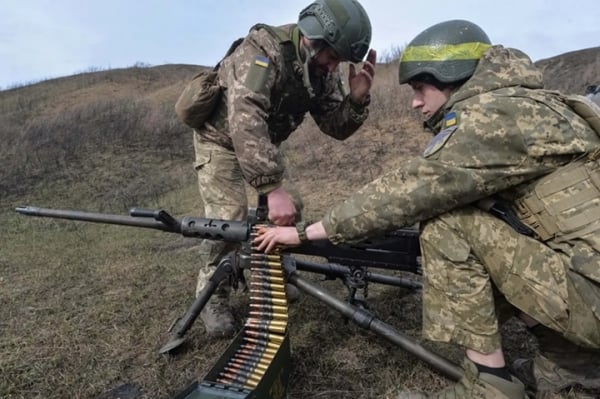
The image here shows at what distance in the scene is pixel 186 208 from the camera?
10.1m

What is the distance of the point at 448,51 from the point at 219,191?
84.7 inches

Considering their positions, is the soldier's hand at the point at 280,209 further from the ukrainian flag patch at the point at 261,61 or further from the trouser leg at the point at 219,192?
the ukrainian flag patch at the point at 261,61

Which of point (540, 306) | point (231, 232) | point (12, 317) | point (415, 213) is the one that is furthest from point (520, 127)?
point (12, 317)

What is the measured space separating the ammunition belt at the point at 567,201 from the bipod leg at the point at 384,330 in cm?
84

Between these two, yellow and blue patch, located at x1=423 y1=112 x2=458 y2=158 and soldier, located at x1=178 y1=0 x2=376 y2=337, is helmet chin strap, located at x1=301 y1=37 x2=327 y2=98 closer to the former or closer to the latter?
soldier, located at x1=178 y1=0 x2=376 y2=337

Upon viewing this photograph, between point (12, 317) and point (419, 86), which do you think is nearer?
point (419, 86)

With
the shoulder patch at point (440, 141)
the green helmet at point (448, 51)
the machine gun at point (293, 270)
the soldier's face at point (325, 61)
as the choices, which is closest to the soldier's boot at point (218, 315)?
the machine gun at point (293, 270)

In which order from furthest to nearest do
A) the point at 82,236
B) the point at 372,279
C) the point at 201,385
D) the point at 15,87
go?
the point at 15,87 < the point at 82,236 < the point at 372,279 < the point at 201,385

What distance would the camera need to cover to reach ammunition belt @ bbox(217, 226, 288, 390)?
110 inches

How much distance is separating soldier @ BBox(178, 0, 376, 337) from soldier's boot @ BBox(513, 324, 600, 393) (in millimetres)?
1684

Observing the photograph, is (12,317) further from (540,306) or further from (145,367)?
(540,306)

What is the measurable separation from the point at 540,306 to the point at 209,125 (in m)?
2.79

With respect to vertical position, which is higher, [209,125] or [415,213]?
[209,125]

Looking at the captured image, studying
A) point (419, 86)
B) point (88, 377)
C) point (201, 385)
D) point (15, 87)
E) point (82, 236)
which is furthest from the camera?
point (15, 87)
